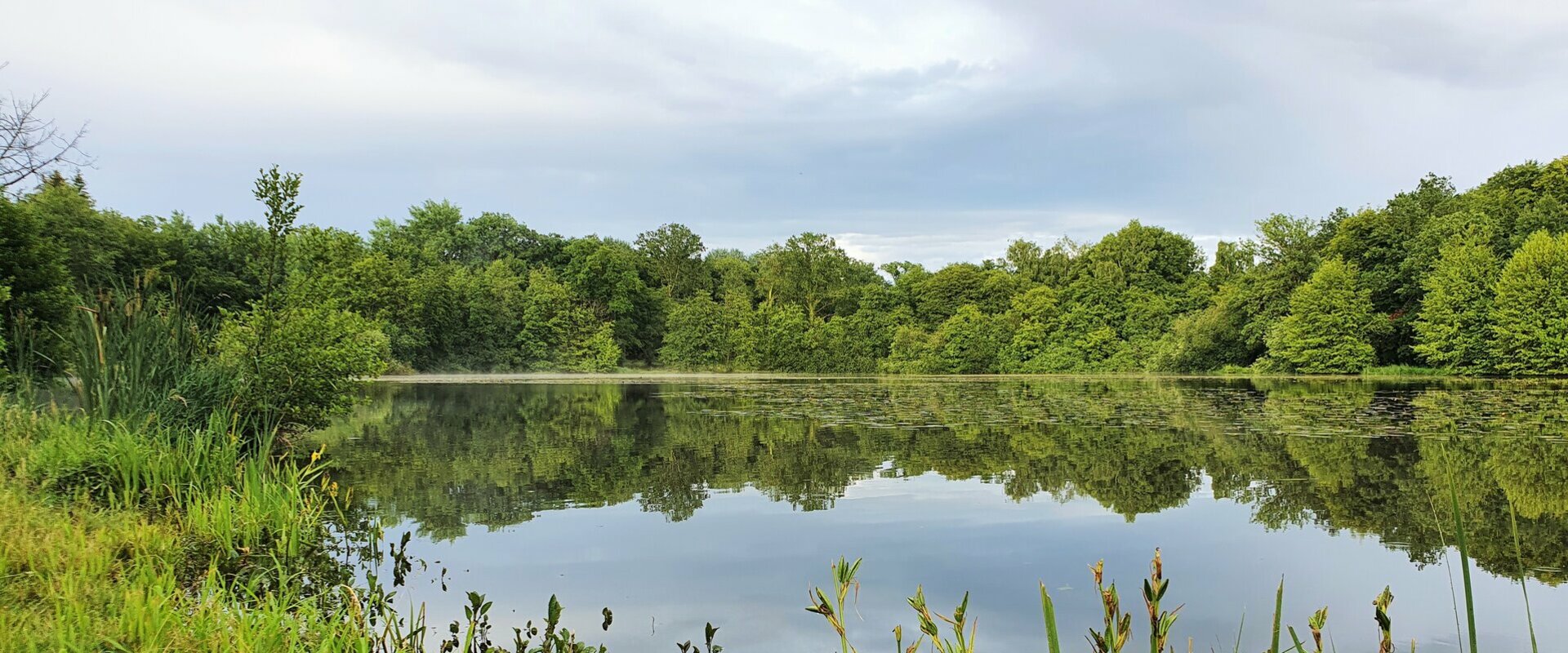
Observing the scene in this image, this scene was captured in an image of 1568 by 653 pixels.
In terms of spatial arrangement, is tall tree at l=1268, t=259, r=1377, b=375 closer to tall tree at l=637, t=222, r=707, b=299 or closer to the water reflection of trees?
the water reflection of trees

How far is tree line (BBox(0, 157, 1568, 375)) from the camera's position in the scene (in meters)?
27.7

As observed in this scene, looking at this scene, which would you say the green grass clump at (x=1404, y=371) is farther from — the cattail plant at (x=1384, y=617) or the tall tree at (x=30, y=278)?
the cattail plant at (x=1384, y=617)

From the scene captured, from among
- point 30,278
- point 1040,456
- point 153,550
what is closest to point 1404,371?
point 1040,456

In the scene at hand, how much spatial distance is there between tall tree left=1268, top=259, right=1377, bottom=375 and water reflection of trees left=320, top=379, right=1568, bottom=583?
48.4ft

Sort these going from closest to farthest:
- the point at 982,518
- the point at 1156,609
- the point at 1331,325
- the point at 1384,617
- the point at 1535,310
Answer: the point at 1384,617
the point at 1156,609
the point at 982,518
the point at 1535,310
the point at 1331,325

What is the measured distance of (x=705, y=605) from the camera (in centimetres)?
452

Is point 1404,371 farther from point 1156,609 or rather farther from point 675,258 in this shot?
point 675,258

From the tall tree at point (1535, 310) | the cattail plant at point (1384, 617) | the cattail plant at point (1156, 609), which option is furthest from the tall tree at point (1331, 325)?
the cattail plant at point (1156, 609)

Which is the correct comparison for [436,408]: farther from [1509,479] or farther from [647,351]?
[647,351]

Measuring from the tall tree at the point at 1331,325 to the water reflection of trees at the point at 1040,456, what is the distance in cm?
1475

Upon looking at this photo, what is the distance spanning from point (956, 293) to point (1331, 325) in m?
20.2

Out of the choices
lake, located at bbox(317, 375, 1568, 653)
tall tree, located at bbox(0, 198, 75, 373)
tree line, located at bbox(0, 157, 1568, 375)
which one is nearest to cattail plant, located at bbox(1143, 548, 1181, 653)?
lake, located at bbox(317, 375, 1568, 653)

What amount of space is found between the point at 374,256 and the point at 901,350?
24746mm

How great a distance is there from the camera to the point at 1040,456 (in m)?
9.91
